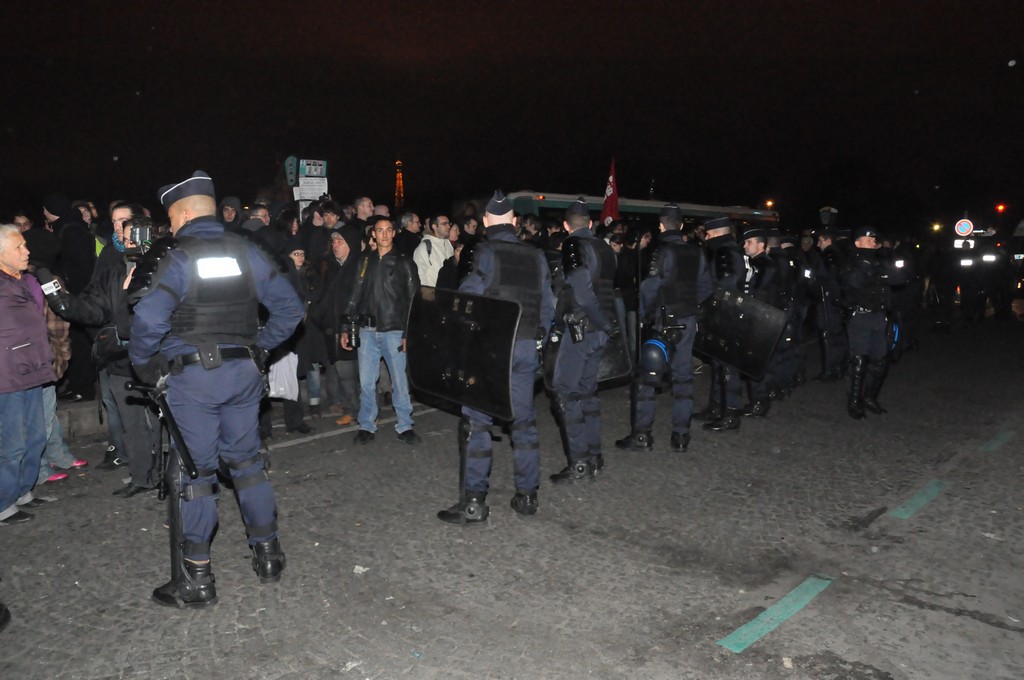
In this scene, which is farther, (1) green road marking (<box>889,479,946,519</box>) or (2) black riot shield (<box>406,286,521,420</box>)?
(1) green road marking (<box>889,479,946,519</box>)

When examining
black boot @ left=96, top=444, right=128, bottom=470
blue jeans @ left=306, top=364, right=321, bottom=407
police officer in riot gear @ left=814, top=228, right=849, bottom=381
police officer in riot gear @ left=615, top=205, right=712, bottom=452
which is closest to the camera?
black boot @ left=96, top=444, right=128, bottom=470

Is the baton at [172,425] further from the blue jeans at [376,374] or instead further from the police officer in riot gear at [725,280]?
the police officer in riot gear at [725,280]

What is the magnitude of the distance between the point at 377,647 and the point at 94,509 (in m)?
2.87

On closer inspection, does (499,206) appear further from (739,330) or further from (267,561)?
(739,330)

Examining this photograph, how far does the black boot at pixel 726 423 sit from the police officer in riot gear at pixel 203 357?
15.7 feet

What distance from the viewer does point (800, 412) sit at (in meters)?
8.95

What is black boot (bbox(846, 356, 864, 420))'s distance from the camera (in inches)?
339

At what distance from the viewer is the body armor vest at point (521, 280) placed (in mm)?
5359

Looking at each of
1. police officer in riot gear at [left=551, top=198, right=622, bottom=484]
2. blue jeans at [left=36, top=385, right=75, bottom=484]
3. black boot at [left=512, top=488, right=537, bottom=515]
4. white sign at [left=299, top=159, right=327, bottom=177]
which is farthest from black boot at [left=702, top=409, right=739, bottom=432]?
white sign at [left=299, top=159, right=327, bottom=177]

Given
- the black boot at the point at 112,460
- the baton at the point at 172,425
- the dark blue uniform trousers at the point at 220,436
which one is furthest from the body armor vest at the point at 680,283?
the black boot at the point at 112,460

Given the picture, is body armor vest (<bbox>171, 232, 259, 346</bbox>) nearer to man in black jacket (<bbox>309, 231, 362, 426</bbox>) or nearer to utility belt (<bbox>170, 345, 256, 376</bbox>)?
utility belt (<bbox>170, 345, 256, 376</bbox>)

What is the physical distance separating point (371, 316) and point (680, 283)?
8.71ft

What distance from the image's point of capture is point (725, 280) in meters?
7.89

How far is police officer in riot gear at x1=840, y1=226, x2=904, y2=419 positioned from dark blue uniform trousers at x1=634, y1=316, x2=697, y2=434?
219 centimetres
